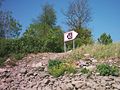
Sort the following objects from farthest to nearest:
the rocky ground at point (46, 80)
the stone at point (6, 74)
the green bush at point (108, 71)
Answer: the stone at point (6, 74) < the green bush at point (108, 71) < the rocky ground at point (46, 80)

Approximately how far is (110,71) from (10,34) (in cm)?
2116

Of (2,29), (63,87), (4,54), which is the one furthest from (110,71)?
(2,29)

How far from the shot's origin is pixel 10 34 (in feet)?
100

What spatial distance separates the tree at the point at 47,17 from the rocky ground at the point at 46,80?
77.9 feet

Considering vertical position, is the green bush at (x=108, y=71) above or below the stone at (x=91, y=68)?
below

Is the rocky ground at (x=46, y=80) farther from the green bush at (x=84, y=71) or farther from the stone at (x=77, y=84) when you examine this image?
the green bush at (x=84, y=71)

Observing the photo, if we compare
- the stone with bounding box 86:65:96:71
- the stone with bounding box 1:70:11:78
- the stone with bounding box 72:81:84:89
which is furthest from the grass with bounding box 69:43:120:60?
the stone with bounding box 72:81:84:89

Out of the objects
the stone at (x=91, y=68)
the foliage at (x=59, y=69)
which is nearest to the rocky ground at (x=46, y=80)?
the stone at (x=91, y=68)

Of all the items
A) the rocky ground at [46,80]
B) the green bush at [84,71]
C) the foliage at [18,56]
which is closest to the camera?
the rocky ground at [46,80]

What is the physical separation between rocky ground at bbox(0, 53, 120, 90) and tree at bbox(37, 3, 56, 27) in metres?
23.8

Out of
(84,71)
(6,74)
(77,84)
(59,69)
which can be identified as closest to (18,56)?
(6,74)

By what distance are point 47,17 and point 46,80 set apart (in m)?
27.1

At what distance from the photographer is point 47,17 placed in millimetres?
37562

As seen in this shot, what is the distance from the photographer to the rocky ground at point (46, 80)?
9773 mm
